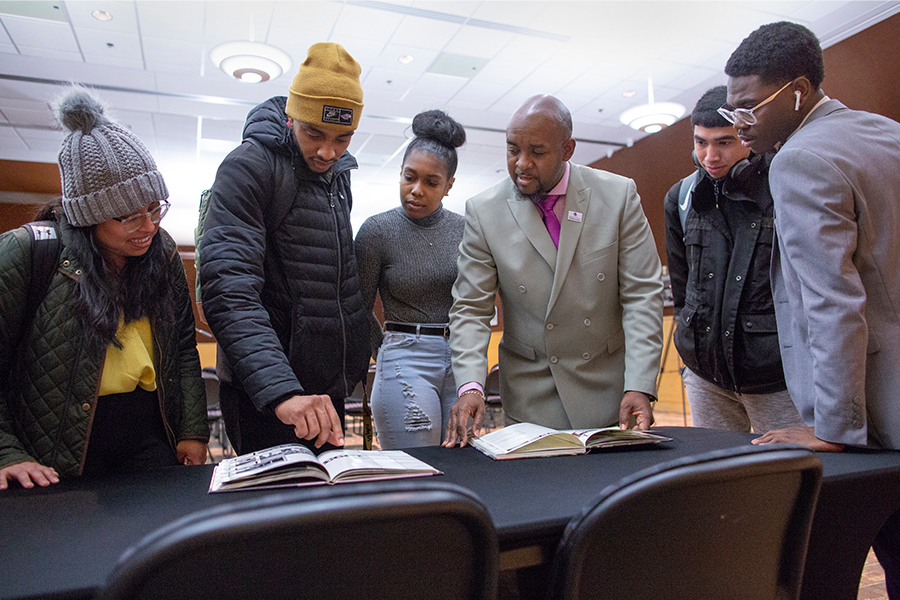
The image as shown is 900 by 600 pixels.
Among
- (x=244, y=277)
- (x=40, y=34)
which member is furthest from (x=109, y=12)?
(x=244, y=277)

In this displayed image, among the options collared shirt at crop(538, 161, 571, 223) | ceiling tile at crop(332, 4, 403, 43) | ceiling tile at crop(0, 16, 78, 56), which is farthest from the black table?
A: ceiling tile at crop(0, 16, 78, 56)

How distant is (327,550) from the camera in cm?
59

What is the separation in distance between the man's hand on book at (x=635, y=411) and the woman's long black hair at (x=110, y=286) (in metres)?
1.17

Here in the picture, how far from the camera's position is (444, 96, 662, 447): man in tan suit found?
1725 mm

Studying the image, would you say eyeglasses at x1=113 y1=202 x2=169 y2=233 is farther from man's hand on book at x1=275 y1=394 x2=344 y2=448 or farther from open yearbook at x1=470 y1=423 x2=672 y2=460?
open yearbook at x1=470 y1=423 x2=672 y2=460

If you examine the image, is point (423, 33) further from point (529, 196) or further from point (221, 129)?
point (529, 196)

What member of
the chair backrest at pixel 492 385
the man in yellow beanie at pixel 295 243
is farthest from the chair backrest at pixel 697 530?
the chair backrest at pixel 492 385

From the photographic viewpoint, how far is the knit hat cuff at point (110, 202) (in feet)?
4.40

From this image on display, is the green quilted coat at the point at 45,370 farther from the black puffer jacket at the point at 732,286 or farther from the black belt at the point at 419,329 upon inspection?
the black puffer jacket at the point at 732,286

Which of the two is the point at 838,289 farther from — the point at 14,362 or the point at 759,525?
the point at 14,362

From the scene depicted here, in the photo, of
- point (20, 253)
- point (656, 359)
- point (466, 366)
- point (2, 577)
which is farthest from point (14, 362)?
point (656, 359)

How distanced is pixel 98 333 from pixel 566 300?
1.17m

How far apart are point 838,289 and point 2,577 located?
1.45 meters

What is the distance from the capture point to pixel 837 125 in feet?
4.43
